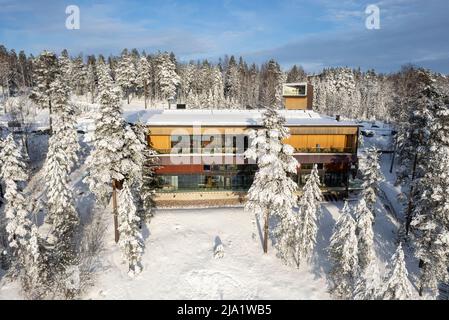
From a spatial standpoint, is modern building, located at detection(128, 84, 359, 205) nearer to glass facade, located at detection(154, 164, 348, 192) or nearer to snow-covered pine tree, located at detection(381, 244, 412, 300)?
glass facade, located at detection(154, 164, 348, 192)

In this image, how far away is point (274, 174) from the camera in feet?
79.3

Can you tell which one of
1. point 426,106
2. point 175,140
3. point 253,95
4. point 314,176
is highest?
point 253,95

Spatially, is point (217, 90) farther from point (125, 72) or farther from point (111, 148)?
point (111, 148)

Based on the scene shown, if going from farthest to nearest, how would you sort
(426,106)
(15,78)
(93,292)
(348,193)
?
(15,78), (348,193), (426,106), (93,292)

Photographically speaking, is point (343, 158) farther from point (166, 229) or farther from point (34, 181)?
point (34, 181)

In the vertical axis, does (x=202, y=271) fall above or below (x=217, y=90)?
below

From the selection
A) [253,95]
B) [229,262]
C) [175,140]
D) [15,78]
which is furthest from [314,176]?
[15,78]

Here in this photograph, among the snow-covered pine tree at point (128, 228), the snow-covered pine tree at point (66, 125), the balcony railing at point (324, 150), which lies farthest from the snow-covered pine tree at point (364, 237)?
the snow-covered pine tree at point (66, 125)

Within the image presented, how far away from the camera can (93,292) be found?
75.1 feet

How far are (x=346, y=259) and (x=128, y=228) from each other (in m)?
15.4

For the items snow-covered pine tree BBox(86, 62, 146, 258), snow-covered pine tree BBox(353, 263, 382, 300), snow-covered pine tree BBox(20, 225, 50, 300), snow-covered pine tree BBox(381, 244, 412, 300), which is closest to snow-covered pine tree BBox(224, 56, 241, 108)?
snow-covered pine tree BBox(86, 62, 146, 258)

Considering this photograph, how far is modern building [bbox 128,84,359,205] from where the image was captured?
108ft

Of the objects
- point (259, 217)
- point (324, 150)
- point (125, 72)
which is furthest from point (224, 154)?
point (125, 72)
